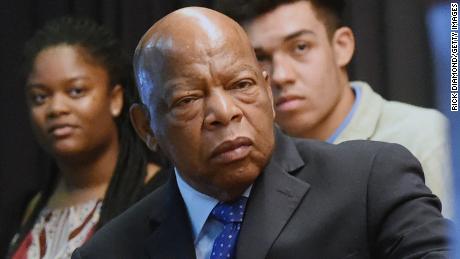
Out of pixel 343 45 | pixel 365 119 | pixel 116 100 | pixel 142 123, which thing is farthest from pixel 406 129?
pixel 116 100

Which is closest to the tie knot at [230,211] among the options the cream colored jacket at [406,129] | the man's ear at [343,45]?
the cream colored jacket at [406,129]

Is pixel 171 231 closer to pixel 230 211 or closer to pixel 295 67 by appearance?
pixel 230 211

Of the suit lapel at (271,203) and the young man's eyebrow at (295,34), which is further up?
the young man's eyebrow at (295,34)

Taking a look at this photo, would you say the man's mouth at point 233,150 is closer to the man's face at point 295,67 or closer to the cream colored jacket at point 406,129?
the cream colored jacket at point 406,129

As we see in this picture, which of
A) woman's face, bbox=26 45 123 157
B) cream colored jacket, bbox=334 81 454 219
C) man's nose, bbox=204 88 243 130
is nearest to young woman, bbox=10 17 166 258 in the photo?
woman's face, bbox=26 45 123 157

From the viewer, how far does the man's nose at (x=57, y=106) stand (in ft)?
6.58

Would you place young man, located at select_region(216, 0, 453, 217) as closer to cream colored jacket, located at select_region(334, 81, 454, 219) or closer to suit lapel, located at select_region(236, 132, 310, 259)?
cream colored jacket, located at select_region(334, 81, 454, 219)

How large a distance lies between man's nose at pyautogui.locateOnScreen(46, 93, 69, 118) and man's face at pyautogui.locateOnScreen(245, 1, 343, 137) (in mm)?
528

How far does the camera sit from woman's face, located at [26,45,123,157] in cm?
202

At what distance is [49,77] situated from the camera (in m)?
2.04

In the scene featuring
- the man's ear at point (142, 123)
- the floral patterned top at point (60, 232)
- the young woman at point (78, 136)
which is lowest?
the floral patterned top at point (60, 232)

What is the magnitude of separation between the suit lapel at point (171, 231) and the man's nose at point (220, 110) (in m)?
0.16

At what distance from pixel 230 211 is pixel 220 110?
0.49 feet

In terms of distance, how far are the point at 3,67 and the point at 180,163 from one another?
167cm
